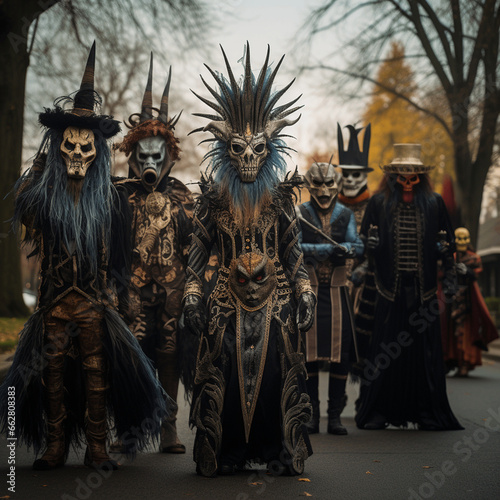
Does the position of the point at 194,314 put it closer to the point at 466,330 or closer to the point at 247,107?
the point at 247,107

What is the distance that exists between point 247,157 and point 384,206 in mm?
3117

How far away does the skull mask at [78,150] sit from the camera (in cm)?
648

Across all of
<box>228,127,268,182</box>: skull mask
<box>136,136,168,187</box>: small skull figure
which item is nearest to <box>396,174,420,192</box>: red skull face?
<box>136,136,168,187</box>: small skull figure

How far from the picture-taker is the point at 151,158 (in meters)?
7.84

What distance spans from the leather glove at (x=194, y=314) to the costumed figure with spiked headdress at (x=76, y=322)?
1.65 feet

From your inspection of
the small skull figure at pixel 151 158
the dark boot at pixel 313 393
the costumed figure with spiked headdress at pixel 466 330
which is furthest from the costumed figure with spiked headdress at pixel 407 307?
the costumed figure with spiked headdress at pixel 466 330

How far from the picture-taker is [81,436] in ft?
21.8

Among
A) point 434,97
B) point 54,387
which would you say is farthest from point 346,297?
point 434,97

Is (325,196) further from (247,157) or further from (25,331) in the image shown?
(25,331)

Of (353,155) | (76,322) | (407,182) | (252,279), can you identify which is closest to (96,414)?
(76,322)

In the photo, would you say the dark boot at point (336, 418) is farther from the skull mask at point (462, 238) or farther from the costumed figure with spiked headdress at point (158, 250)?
the skull mask at point (462, 238)

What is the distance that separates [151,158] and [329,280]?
224cm

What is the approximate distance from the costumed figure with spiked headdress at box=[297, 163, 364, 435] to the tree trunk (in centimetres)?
706

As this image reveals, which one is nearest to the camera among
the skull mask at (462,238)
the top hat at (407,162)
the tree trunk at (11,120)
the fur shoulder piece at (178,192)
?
the fur shoulder piece at (178,192)
